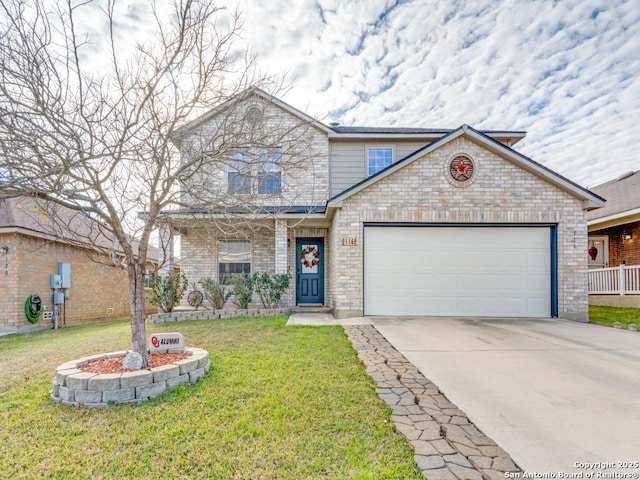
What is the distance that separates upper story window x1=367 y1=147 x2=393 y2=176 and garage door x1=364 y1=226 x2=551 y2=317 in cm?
370

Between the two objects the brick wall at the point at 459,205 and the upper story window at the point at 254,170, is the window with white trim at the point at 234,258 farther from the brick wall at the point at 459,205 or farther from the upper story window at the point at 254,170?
the upper story window at the point at 254,170

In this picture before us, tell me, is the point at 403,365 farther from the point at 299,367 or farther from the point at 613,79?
the point at 613,79

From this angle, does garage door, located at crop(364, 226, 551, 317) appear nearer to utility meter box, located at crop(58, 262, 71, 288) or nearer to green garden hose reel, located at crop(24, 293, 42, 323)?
green garden hose reel, located at crop(24, 293, 42, 323)

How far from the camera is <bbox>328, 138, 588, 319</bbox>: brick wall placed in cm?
908

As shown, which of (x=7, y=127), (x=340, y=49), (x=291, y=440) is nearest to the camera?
(x=291, y=440)

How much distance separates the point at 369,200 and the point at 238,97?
5142 millimetres

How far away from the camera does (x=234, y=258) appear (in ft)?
39.6

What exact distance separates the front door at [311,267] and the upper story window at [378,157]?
3.26 metres

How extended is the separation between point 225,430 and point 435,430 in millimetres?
1858

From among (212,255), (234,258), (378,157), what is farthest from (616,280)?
(212,255)

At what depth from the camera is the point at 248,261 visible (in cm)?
1205

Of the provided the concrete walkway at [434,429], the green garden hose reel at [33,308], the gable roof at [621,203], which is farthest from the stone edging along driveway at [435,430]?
the gable roof at [621,203]

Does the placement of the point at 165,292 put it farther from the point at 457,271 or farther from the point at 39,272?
the point at 457,271

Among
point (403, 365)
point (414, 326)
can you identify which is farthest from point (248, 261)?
point (403, 365)
